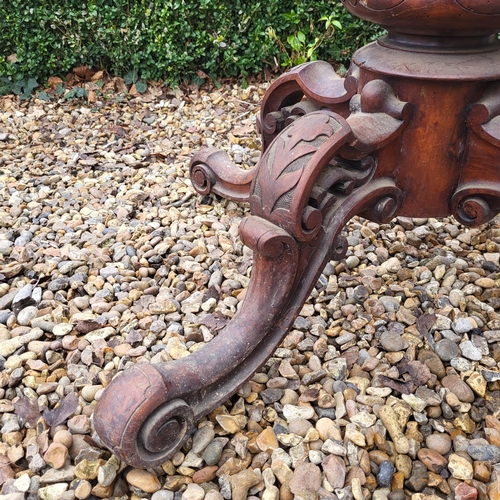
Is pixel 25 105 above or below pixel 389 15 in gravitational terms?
below

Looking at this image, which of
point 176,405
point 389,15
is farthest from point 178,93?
point 176,405

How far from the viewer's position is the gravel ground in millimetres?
1238

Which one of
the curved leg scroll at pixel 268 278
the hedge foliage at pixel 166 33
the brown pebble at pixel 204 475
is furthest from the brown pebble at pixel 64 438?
the hedge foliage at pixel 166 33

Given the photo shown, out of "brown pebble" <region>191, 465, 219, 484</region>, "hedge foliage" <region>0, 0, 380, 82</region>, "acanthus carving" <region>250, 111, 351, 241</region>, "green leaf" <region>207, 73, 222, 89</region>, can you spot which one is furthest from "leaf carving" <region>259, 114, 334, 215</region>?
"green leaf" <region>207, 73, 222, 89</region>

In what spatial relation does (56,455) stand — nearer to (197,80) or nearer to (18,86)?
(197,80)

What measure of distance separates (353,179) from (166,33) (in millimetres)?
2386

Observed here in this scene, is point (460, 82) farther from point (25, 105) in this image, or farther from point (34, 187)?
point (25, 105)

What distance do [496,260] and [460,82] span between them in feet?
2.65

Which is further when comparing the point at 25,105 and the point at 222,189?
the point at 25,105

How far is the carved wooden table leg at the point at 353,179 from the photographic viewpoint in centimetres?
121

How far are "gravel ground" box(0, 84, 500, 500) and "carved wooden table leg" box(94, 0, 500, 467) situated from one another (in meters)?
0.14

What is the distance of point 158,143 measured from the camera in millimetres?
3000

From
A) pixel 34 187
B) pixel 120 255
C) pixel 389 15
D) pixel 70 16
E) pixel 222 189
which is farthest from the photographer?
pixel 70 16

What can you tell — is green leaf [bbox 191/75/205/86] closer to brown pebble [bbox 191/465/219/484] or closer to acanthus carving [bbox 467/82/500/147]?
acanthus carving [bbox 467/82/500/147]
